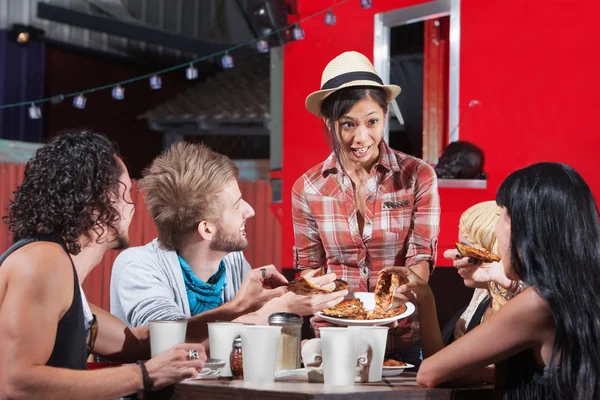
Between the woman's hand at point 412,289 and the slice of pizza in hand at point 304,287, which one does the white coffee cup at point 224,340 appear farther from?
the woman's hand at point 412,289

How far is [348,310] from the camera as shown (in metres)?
2.56

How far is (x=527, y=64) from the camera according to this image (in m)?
4.77

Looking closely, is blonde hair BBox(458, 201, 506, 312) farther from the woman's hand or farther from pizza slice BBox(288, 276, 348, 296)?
pizza slice BBox(288, 276, 348, 296)

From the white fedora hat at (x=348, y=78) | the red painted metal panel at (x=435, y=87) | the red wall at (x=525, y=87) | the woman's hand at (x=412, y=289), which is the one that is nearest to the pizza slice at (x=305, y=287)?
the woman's hand at (x=412, y=289)

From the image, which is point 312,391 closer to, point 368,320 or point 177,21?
point 368,320

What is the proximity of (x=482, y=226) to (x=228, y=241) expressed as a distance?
2.72 ft

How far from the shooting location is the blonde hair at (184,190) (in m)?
2.80

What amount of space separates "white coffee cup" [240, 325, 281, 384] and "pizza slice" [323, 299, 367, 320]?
0.50 meters

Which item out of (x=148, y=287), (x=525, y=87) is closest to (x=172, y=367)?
(x=148, y=287)

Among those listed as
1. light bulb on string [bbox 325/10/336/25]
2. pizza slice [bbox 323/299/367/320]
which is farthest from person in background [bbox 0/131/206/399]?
light bulb on string [bbox 325/10/336/25]

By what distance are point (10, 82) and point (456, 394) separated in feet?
39.0

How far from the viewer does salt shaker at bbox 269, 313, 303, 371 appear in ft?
7.17

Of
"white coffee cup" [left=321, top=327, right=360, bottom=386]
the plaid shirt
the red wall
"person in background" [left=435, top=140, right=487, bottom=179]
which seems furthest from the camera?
"person in background" [left=435, top=140, right=487, bottom=179]

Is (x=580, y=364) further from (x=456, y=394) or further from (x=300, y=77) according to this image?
(x=300, y=77)
